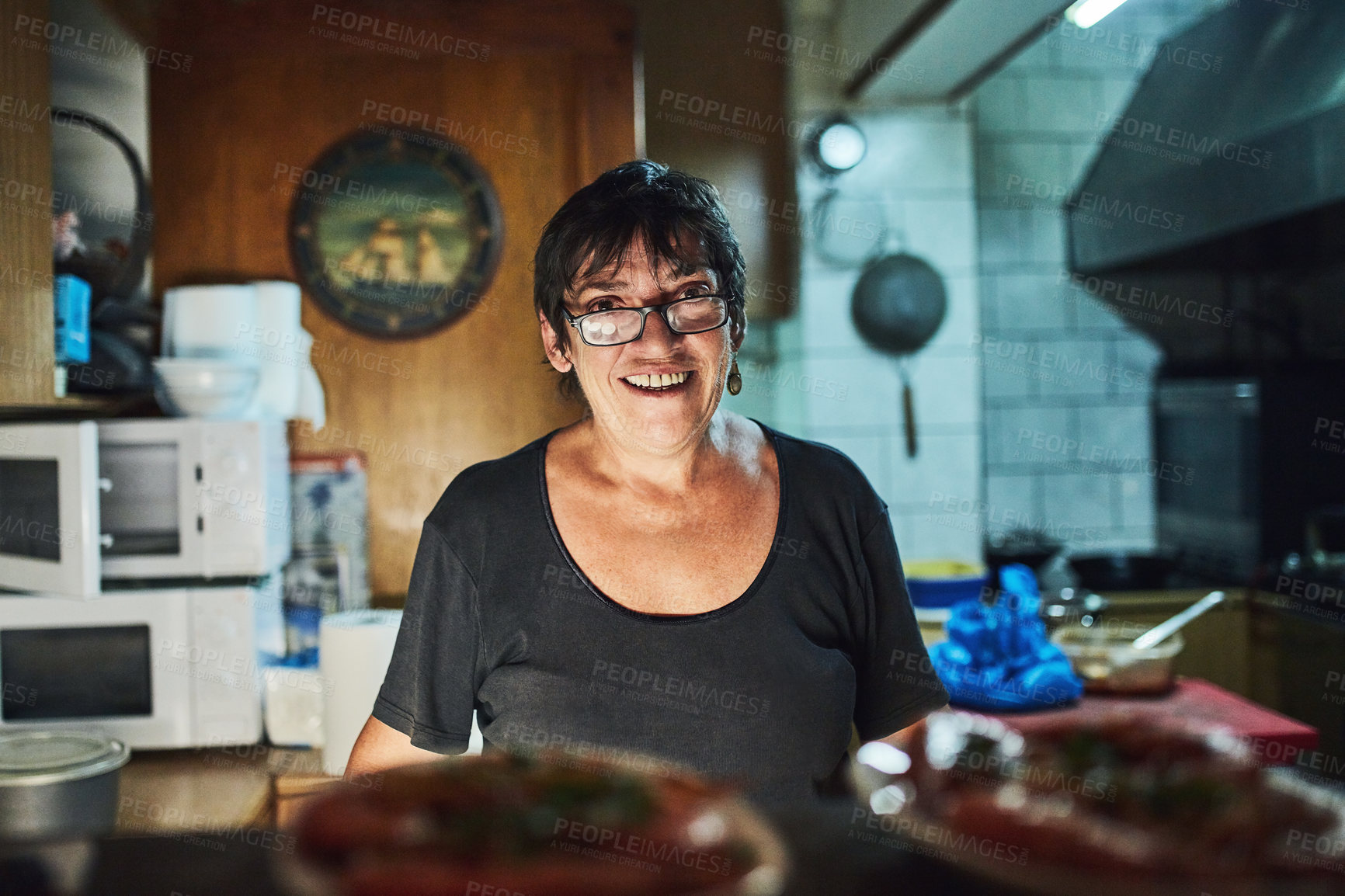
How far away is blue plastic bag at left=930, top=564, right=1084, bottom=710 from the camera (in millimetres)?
2062

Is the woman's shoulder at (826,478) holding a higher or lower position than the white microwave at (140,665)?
higher

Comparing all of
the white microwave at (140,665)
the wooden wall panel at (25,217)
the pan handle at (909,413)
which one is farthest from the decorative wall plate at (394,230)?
the pan handle at (909,413)

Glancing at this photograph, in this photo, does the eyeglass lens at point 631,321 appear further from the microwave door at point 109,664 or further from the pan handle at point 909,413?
the pan handle at point 909,413

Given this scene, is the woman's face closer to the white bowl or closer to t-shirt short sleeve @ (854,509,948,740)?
t-shirt short sleeve @ (854,509,948,740)

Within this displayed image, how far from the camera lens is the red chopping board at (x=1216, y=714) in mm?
1879

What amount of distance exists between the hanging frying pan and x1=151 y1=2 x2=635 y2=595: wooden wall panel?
1592 mm

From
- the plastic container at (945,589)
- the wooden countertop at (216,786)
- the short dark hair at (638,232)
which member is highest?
the short dark hair at (638,232)

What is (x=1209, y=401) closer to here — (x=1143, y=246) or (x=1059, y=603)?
(x=1143, y=246)

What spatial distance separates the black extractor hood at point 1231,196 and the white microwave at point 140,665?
2.59 m

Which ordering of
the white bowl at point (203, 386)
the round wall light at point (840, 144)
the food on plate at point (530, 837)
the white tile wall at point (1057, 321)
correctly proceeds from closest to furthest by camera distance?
the food on plate at point (530, 837)
the white bowl at point (203, 386)
the round wall light at point (840, 144)
the white tile wall at point (1057, 321)

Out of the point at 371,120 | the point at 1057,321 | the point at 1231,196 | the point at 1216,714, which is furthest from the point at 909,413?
the point at 371,120

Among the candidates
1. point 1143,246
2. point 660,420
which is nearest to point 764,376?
point 1143,246

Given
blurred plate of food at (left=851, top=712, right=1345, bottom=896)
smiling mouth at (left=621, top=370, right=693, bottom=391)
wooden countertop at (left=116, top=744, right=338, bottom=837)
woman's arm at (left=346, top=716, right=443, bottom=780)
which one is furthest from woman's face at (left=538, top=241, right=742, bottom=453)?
wooden countertop at (left=116, top=744, right=338, bottom=837)

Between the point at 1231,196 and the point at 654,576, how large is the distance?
7.93 ft
